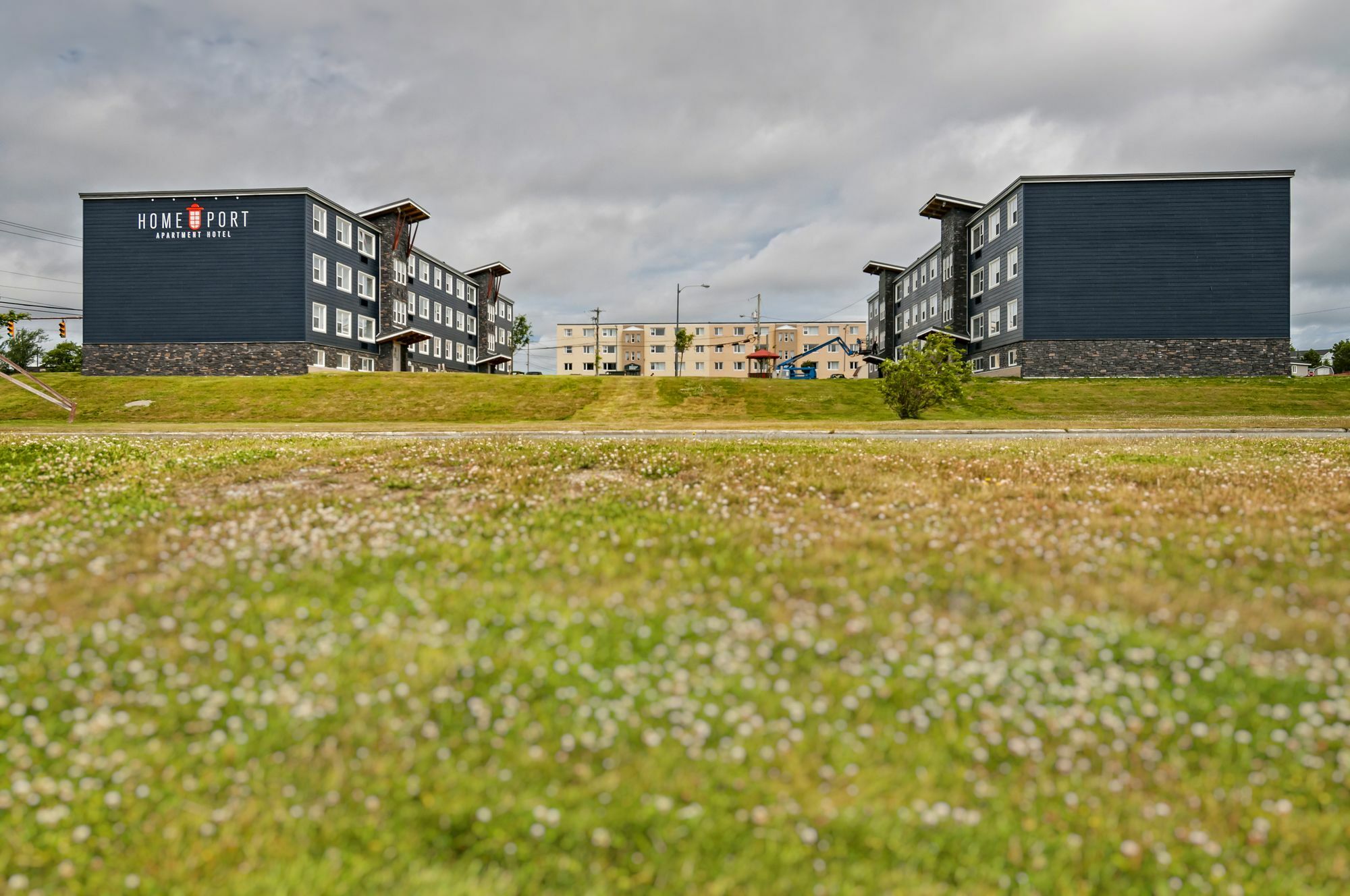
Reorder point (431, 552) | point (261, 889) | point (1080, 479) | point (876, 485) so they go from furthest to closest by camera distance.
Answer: point (1080, 479) < point (876, 485) < point (431, 552) < point (261, 889)

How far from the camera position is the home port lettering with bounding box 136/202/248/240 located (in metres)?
51.8

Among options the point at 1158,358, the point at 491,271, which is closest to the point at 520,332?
the point at 491,271

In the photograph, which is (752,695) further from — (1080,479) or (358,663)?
(1080,479)

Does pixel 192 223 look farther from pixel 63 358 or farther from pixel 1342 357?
pixel 1342 357

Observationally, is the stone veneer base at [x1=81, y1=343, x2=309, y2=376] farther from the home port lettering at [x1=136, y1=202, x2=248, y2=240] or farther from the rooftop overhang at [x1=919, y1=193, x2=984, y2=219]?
the rooftop overhang at [x1=919, y1=193, x2=984, y2=219]

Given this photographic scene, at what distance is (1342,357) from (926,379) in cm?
10650

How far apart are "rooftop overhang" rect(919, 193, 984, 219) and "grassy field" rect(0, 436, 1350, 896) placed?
196ft

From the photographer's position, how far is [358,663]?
4.57m

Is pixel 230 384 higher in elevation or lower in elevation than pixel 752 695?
higher

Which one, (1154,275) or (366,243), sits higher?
(366,243)

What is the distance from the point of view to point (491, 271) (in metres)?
88.8

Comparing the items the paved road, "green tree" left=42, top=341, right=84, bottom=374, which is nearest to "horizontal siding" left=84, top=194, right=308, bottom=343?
the paved road

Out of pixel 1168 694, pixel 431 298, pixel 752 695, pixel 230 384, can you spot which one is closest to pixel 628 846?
pixel 752 695

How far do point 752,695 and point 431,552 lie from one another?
3.45 m
